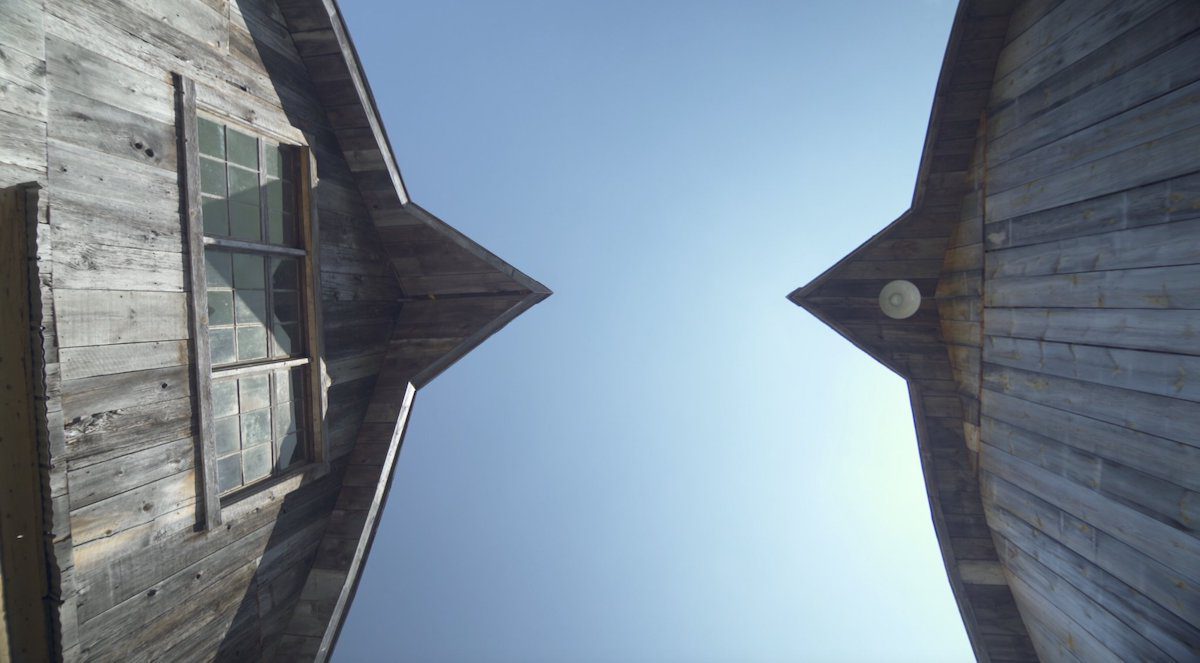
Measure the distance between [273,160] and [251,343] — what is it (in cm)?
181

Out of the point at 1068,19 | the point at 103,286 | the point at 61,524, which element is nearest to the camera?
the point at 61,524

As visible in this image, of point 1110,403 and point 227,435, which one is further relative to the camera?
point 227,435

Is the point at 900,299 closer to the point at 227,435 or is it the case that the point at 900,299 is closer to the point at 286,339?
the point at 286,339

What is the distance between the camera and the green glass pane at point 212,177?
4.55 m

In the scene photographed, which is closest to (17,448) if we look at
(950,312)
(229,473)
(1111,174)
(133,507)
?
(133,507)

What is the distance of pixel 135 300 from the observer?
3830mm

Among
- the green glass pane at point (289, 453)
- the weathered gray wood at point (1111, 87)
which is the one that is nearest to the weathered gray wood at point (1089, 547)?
the weathered gray wood at point (1111, 87)

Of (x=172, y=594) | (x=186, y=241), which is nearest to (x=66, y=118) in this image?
(x=186, y=241)

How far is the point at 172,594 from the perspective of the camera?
424cm

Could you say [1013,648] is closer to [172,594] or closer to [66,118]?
[172,594]

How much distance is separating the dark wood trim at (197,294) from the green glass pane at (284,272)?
0.83 meters

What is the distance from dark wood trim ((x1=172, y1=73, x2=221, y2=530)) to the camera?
4230mm

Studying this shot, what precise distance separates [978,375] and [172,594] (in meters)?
7.92

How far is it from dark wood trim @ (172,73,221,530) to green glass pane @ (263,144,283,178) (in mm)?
812
